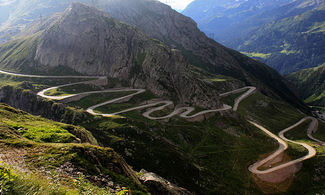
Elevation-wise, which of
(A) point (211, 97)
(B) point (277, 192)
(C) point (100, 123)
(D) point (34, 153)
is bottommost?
(B) point (277, 192)

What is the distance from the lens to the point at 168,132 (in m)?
132

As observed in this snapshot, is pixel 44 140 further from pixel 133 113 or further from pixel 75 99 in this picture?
pixel 75 99

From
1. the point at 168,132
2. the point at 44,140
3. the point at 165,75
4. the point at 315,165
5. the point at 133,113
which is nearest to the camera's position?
the point at 44,140

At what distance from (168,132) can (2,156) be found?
110 meters

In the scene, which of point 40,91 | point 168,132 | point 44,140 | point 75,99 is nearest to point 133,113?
point 168,132

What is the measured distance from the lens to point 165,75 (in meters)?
195

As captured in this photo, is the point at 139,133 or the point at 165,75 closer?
the point at 139,133

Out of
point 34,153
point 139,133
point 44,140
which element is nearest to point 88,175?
point 34,153

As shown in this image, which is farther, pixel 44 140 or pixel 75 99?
pixel 75 99

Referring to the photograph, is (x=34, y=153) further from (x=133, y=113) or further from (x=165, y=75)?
(x=165, y=75)

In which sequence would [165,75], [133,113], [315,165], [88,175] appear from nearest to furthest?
1. [88,175]
2. [315,165]
3. [133,113]
4. [165,75]

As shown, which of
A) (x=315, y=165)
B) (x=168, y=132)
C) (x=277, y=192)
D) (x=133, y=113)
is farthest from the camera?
(x=133, y=113)

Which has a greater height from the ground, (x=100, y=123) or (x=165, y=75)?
(x=165, y=75)

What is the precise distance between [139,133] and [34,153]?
89830 mm
